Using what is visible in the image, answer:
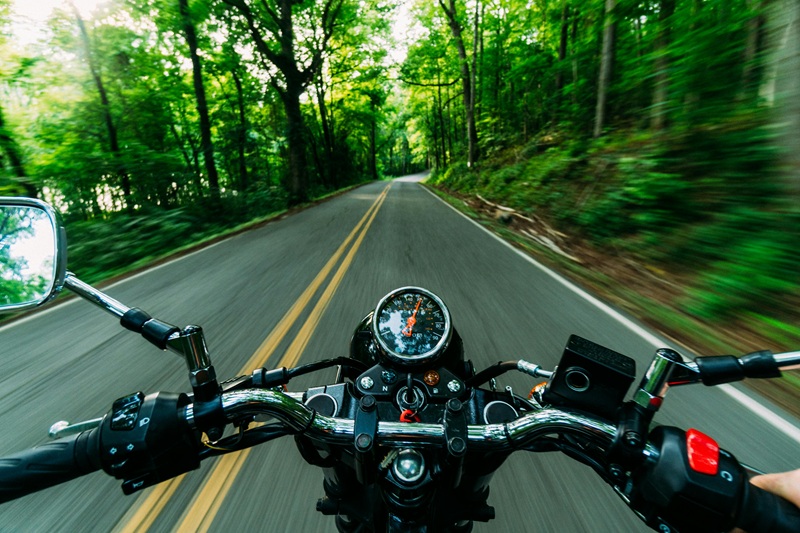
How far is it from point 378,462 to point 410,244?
24.0 ft

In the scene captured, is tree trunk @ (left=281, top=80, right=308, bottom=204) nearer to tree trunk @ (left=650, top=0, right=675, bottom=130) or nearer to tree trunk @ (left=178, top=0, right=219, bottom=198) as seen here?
tree trunk @ (left=178, top=0, right=219, bottom=198)

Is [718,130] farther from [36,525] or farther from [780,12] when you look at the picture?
[36,525]

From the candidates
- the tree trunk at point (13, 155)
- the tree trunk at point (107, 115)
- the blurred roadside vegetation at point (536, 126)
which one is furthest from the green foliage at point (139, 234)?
the tree trunk at point (107, 115)

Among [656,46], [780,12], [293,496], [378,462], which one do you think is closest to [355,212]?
[656,46]

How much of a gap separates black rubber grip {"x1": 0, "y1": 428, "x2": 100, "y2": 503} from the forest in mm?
5157

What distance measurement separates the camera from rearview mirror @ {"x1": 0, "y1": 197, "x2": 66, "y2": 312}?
142cm

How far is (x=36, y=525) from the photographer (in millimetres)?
1825

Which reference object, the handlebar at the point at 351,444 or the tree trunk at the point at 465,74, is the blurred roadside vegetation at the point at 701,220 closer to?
the handlebar at the point at 351,444

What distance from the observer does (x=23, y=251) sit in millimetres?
1476

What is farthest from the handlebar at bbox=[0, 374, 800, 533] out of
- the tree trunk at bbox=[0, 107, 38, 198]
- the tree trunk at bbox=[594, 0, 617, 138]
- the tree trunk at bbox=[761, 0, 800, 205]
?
the tree trunk at bbox=[0, 107, 38, 198]

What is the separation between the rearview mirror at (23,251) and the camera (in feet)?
4.66

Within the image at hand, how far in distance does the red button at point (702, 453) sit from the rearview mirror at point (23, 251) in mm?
2047

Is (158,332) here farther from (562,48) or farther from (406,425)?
(562,48)

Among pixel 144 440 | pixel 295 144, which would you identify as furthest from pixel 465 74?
pixel 144 440
